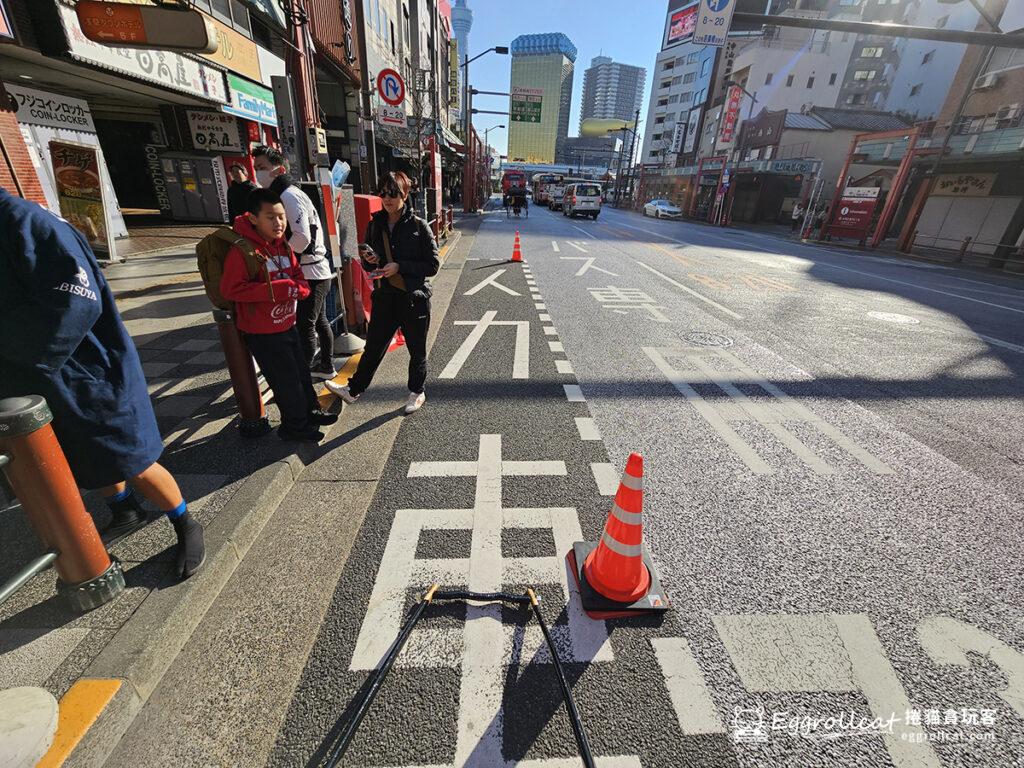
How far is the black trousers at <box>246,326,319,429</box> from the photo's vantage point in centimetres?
315

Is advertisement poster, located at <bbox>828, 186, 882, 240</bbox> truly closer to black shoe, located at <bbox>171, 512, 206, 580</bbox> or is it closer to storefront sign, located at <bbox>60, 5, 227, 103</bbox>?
storefront sign, located at <bbox>60, 5, 227, 103</bbox>

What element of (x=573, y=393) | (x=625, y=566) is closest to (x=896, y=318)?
(x=573, y=393)

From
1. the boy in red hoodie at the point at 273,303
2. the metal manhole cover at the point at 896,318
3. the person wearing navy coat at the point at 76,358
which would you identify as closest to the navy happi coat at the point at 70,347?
the person wearing navy coat at the point at 76,358

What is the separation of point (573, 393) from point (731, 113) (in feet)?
157

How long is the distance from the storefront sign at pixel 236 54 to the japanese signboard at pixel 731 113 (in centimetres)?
4180

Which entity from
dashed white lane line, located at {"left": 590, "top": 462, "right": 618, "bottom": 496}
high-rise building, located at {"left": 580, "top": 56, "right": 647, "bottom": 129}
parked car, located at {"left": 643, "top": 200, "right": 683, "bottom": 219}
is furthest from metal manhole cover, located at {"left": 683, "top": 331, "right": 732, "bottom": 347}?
high-rise building, located at {"left": 580, "top": 56, "right": 647, "bottom": 129}

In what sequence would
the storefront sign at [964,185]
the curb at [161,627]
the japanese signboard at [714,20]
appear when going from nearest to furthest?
the curb at [161,627]
the japanese signboard at [714,20]
the storefront sign at [964,185]

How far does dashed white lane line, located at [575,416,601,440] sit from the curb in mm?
2443

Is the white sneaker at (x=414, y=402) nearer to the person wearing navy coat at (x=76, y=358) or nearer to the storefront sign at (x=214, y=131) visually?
the person wearing navy coat at (x=76, y=358)

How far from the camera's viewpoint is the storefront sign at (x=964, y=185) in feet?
68.5

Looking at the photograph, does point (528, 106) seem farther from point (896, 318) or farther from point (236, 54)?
point (896, 318)

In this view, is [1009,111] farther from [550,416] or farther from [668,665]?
[668,665]

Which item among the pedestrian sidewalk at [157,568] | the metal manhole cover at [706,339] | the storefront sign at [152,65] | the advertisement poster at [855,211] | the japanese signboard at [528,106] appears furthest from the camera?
the japanese signboard at [528,106]

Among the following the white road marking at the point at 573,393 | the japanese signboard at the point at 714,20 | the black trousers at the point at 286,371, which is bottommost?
the white road marking at the point at 573,393
